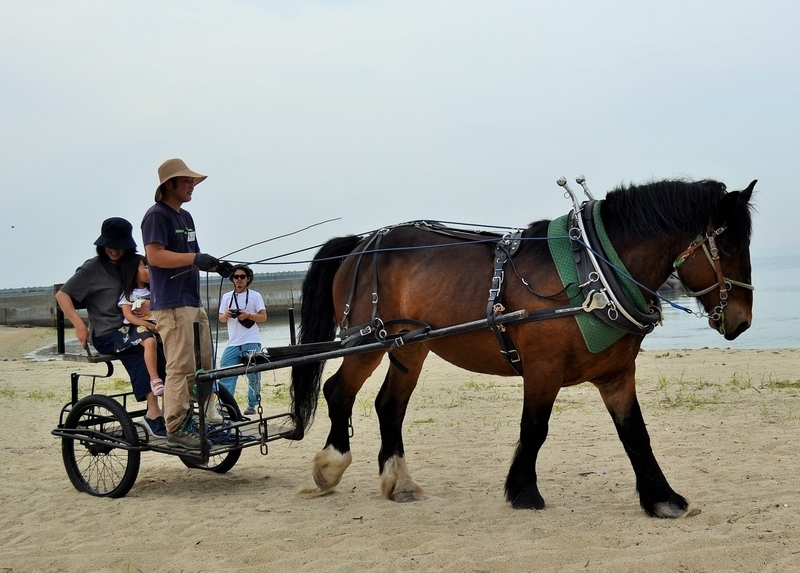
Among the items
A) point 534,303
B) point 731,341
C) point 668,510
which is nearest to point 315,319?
point 534,303

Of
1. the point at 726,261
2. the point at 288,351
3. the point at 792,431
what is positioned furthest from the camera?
the point at 792,431

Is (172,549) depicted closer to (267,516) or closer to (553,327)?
(267,516)

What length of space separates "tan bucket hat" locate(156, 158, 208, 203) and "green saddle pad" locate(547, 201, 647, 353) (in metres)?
2.53

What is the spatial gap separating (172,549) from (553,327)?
2.47 m

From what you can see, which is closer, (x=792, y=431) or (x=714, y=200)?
(x=714, y=200)

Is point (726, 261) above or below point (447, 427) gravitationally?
above

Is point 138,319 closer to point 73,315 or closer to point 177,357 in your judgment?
point 73,315

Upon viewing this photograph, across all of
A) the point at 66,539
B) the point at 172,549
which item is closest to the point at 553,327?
the point at 172,549

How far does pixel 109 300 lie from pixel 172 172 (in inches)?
48.3

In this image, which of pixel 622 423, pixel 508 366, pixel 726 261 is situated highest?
pixel 726 261

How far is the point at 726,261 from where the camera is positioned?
4270mm

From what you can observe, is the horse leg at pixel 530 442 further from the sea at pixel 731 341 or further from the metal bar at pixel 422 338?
the sea at pixel 731 341

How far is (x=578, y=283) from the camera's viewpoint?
4.46 metres

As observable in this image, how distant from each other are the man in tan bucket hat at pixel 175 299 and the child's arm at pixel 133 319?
1.11ft
